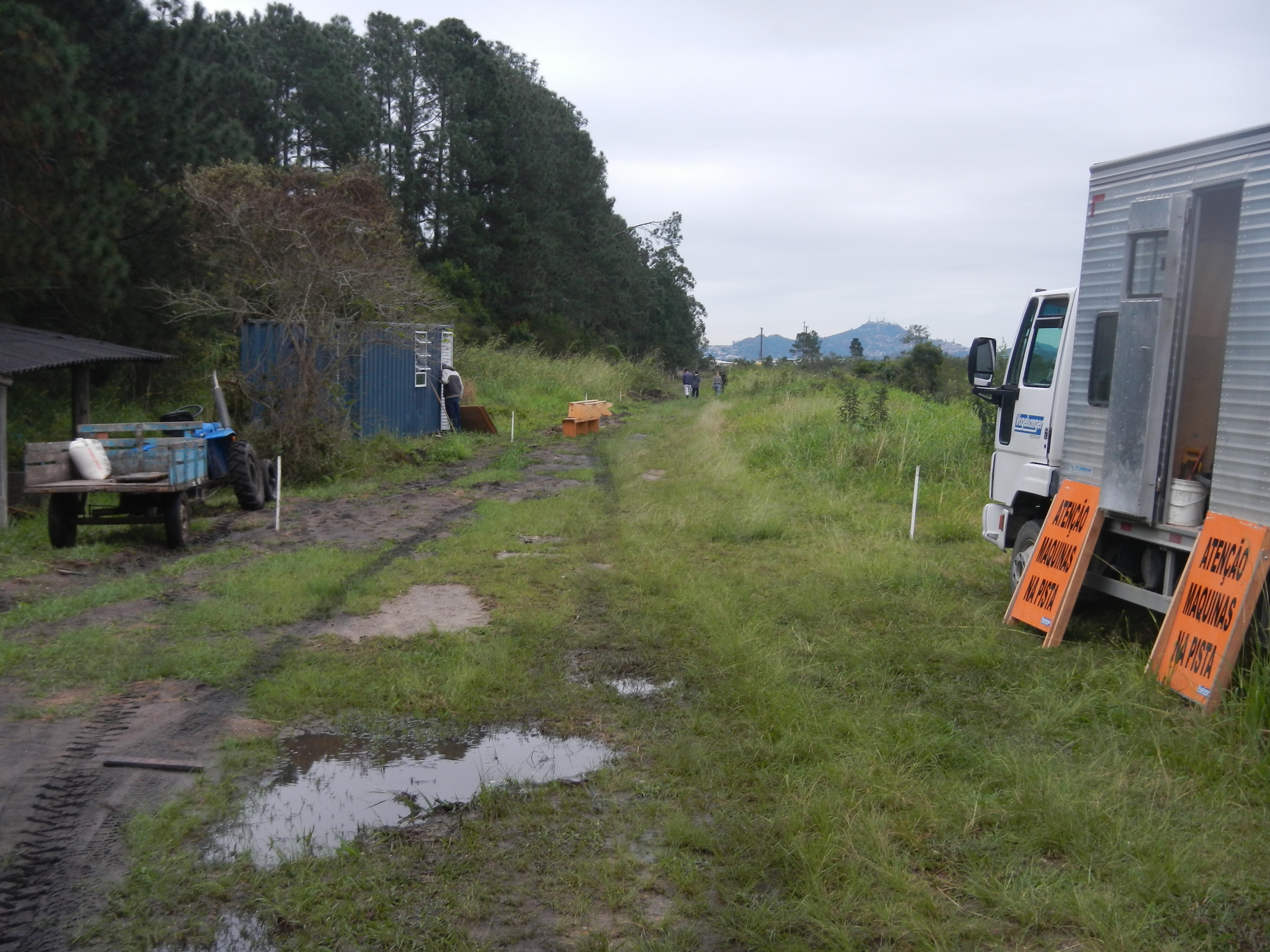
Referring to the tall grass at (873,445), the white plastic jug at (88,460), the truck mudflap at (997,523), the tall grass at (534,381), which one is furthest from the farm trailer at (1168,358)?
the tall grass at (534,381)

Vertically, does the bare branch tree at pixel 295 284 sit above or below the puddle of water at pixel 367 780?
above

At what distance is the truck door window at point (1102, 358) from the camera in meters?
7.37

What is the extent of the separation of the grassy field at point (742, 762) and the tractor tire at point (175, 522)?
83 centimetres

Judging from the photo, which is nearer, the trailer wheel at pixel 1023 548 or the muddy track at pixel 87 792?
the muddy track at pixel 87 792

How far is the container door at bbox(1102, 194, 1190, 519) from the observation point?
21.8 ft

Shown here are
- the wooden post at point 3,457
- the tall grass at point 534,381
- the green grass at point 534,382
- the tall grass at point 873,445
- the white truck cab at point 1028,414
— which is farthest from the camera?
the tall grass at point 534,381

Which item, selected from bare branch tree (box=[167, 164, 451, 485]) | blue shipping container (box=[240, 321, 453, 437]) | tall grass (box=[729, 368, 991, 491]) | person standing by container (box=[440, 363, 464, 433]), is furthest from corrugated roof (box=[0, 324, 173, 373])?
person standing by container (box=[440, 363, 464, 433])

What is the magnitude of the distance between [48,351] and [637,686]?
928cm

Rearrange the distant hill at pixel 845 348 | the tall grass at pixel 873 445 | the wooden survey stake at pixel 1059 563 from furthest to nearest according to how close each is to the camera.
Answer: the distant hill at pixel 845 348, the tall grass at pixel 873 445, the wooden survey stake at pixel 1059 563

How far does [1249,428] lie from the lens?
599 cm

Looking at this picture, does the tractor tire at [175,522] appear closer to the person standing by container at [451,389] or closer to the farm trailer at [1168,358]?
the farm trailer at [1168,358]

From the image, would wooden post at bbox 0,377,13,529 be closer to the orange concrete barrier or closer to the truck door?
the truck door

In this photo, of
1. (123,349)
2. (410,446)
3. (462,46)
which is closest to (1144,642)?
(123,349)

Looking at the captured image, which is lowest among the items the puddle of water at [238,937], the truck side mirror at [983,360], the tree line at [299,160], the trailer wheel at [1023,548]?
the puddle of water at [238,937]
